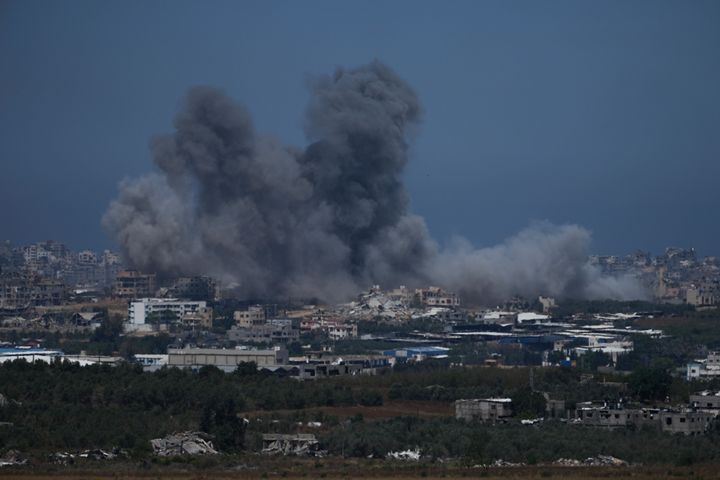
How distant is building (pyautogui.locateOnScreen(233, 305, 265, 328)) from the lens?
7762 centimetres

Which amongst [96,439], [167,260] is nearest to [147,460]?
[96,439]

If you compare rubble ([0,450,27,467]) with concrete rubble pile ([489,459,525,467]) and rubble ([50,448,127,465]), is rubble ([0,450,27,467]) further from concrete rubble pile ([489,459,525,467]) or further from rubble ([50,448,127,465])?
concrete rubble pile ([489,459,525,467])

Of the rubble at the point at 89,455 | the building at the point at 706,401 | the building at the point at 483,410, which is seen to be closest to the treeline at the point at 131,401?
the rubble at the point at 89,455

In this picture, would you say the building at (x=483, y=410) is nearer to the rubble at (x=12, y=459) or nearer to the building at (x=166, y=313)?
the rubble at (x=12, y=459)

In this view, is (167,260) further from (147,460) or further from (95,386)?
(147,460)

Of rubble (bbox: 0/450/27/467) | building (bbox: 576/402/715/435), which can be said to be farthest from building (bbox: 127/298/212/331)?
rubble (bbox: 0/450/27/467)

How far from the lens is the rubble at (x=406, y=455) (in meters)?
39.6

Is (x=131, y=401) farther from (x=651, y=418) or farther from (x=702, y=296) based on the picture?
(x=702, y=296)

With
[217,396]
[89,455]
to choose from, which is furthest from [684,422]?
[89,455]

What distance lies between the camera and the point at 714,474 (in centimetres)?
3559

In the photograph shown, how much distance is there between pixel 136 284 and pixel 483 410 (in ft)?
140

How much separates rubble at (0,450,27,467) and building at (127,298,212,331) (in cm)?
3900

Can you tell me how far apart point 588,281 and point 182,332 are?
22833 mm

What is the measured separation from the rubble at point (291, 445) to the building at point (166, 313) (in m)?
36.9
